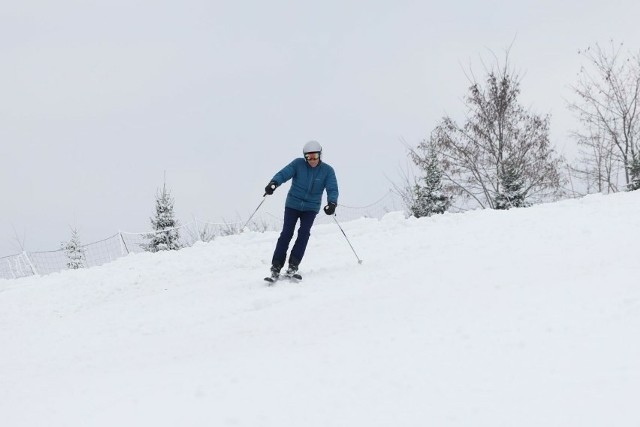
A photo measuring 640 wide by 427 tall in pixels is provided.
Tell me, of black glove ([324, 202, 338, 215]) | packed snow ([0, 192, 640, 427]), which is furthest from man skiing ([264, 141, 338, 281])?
packed snow ([0, 192, 640, 427])

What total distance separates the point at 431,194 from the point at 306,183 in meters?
18.6

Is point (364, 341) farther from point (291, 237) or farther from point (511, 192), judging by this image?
point (511, 192)

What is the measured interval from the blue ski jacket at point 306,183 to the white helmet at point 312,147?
198mm

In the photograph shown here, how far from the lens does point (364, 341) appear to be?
4316 millimetres

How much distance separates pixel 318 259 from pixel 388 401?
635 cm

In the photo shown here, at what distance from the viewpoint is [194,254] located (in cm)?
1111

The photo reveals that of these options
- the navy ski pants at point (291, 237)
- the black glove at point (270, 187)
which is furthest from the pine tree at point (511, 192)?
the black glove at point (270, 187)

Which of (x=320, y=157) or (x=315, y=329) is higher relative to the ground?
(x=320, y=157)

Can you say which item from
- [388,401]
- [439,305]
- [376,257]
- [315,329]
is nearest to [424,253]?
[376,257]

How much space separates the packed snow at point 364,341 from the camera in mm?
3100

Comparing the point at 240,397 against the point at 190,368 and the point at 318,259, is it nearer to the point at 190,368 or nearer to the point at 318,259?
the point at 190,368

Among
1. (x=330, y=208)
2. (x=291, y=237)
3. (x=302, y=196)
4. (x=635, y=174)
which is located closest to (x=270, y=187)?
(x=302, y=196)

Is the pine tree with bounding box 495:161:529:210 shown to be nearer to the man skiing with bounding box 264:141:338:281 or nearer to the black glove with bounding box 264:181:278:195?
the man skiing with bounding box 264:141:338:281

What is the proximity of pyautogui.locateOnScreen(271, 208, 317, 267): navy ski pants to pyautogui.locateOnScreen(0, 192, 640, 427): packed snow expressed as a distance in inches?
15.7
